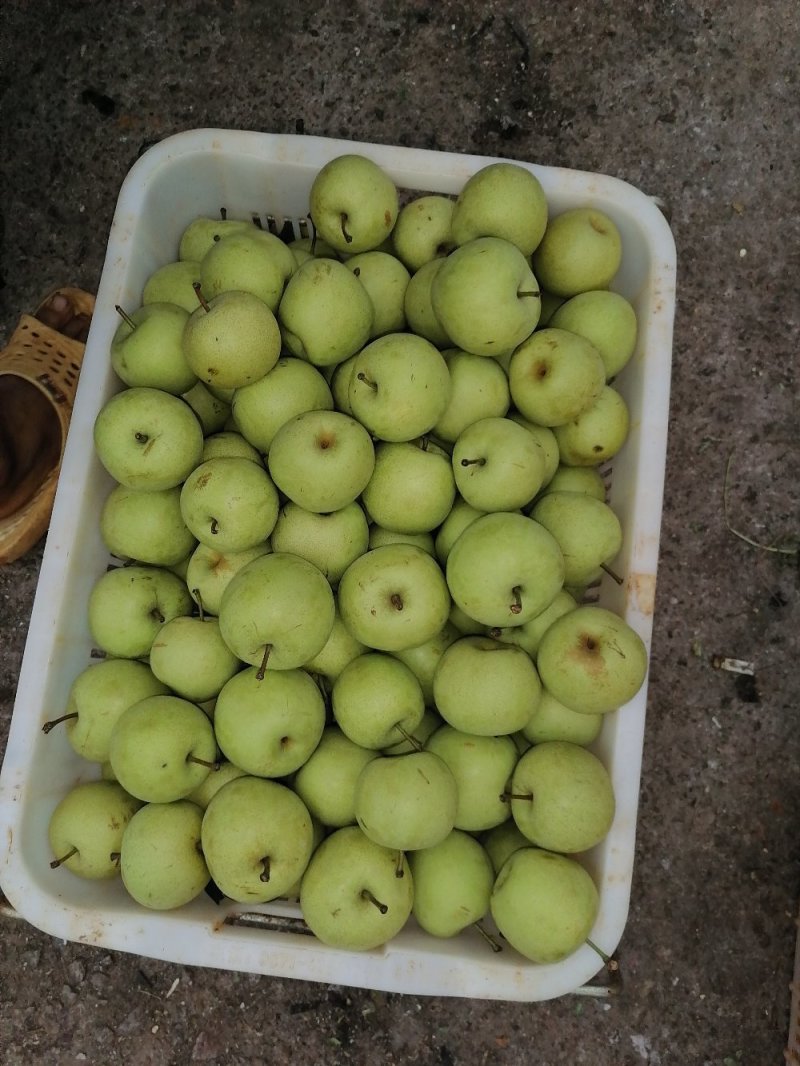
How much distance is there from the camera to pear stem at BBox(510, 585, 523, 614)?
67.0 inches

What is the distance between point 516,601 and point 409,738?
0.38 m

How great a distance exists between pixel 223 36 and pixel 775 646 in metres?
2.86

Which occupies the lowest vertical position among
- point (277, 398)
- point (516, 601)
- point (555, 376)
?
point (516, 601)

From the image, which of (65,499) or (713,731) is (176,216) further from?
(713,731)

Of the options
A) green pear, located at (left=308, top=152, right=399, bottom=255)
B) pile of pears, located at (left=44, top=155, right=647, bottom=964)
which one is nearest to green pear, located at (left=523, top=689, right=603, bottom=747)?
pile of pears, located at (left=44, top=155, right=647, bottom=964)


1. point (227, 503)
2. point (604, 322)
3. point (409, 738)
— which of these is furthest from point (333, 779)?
point (604, 322)

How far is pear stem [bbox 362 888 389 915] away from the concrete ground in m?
1.03

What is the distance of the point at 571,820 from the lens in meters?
1.69

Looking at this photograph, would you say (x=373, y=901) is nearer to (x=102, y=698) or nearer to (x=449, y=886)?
(x=449, y=886)

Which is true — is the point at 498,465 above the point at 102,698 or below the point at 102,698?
above

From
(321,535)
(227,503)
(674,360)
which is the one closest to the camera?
(227,503)

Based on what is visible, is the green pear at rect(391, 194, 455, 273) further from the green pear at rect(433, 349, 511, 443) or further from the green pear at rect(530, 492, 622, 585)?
the green pear at rect(530, 492, 622, 585)

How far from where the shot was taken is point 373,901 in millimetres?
1670

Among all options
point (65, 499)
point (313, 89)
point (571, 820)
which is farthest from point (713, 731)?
point (313, 89)
